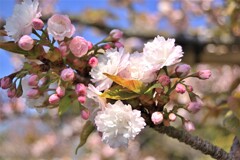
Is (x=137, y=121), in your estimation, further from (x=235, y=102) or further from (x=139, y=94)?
(x=235, y=102)

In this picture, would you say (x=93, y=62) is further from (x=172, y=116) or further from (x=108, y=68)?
(x=172, y=116)

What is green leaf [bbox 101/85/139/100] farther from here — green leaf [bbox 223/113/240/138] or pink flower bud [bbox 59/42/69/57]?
green leaf [bbox 223/113/240/138]

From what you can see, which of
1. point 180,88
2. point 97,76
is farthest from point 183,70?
point 97,76

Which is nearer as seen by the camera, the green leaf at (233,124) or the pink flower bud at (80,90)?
the pink flower bud at (80,90)

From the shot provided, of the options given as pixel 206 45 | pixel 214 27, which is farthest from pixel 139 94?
pixel 214 27

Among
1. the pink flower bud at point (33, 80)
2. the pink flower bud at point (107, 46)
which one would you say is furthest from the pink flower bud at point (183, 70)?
the pink flower bud at point (33, 80)

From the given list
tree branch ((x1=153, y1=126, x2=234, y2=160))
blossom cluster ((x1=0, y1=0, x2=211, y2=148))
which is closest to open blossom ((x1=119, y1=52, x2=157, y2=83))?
blossom cluster ((x1=0, y1=0, x2=211, y2=148))

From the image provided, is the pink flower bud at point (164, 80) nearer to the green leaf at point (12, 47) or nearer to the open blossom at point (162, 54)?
the open blossom at point (162, 54)
